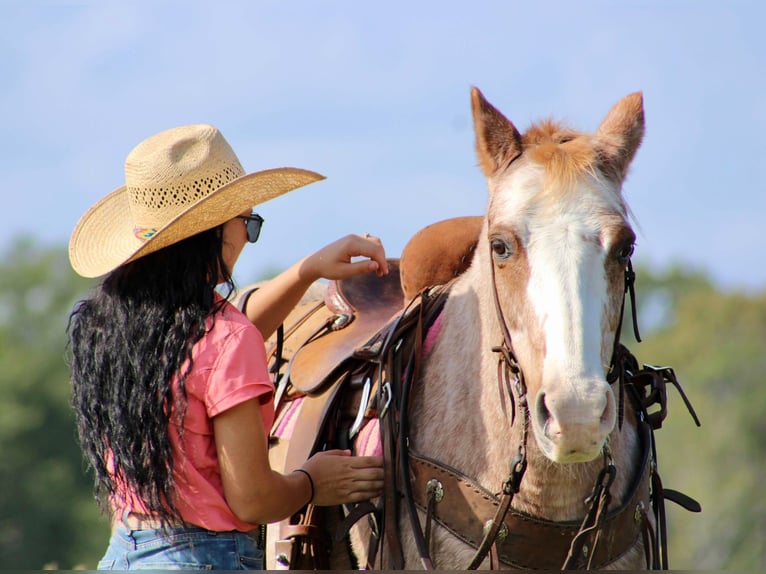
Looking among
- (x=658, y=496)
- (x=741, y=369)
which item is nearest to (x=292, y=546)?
(x=658, y=496)

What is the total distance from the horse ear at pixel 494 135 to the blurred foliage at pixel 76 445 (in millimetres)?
17551

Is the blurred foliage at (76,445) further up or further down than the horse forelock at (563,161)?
further down

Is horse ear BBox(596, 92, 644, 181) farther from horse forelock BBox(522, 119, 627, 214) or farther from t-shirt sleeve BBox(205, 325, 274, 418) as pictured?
t-shirt sleeve BBox(205, 325, 274, 418)

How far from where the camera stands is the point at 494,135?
3.46 metres

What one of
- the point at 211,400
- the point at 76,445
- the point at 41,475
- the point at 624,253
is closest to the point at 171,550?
the point at 211,400

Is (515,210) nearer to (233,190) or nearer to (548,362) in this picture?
(548,362)

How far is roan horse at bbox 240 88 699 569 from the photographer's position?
2992 millimetres

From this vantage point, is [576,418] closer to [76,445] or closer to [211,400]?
[211,400]

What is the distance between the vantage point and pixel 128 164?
3299 mm

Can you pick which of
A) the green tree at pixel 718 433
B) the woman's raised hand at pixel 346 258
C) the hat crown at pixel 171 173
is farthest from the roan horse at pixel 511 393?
the green tree at pixel 718 433

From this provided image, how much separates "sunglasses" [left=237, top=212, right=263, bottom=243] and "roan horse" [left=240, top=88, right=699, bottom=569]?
0.64m

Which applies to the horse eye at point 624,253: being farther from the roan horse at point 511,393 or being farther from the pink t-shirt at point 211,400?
the pink t-shirt at point 211,400

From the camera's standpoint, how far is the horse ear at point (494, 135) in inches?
136

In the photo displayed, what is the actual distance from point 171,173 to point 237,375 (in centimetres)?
68
